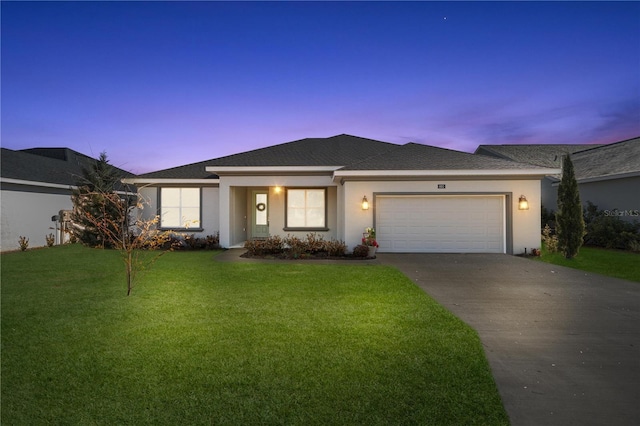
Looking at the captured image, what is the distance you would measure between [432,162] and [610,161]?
36.3ft

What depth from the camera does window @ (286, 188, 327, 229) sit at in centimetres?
1488

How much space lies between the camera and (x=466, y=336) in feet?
14.2

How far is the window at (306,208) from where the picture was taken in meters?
14.9

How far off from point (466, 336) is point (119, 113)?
1749cm

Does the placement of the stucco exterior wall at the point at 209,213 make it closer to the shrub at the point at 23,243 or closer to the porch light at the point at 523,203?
the shrub at the point at 23,243

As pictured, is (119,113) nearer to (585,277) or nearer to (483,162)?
(483,162)

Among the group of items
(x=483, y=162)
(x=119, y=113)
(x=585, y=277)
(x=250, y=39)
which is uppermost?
(x=250, y=39)

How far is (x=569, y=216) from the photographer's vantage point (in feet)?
37.1

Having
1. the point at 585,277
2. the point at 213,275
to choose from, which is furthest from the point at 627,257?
the point at 213,275

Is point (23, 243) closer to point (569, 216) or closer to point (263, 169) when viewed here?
point (263, 169)

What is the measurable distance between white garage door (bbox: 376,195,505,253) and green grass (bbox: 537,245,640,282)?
193cm

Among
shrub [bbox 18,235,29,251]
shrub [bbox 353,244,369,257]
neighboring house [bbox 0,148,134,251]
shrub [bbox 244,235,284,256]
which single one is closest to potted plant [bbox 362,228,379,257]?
shrub [bbox 353,244,369,257]

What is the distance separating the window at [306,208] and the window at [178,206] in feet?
→ 14.1

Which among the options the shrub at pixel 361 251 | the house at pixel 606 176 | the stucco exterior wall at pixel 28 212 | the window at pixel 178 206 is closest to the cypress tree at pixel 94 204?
the stucco exterior wall at pixel 28 212
